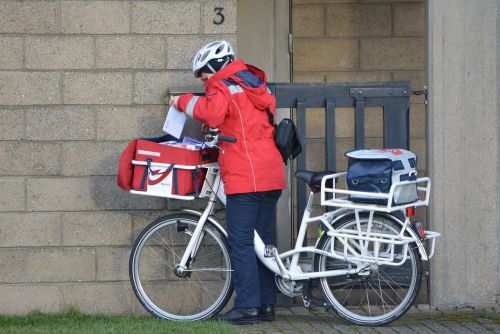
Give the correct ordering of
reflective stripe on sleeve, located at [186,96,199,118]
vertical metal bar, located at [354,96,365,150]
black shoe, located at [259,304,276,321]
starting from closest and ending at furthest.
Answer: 1. reflective stripe on sleeve, located at [186,96,199,118]
2. black shoe, located at [259,304,276,321]
3. vertical metal bar, located at [354,96,365,150]

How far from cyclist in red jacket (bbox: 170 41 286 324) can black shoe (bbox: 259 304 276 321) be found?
0.48 ft

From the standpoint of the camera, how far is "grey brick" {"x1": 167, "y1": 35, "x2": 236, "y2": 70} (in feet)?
26.5

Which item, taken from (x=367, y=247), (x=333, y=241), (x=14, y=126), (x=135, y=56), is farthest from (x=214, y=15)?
(x=367, y=247)

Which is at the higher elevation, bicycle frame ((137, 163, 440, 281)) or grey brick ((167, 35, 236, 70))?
grey brick ((167, 35, 236, 70))

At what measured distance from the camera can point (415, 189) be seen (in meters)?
7.45

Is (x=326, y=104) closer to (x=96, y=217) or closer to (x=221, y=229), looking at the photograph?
(x=221, y=229)

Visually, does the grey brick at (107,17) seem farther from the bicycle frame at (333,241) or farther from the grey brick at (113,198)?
the bicycle frame at (333,241)

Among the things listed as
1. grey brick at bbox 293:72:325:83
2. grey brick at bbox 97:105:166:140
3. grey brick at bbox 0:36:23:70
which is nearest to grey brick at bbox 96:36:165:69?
grey brick at bbox 97:105:166:140

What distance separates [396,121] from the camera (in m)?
8.23

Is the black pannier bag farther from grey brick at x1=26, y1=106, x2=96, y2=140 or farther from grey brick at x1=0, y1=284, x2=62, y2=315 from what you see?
grey brick at x1=0, y1=284, x2=62, y2=315

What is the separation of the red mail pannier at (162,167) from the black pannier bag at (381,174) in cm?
103

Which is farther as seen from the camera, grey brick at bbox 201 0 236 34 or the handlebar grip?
grey brick at bbox 201 0 236 34

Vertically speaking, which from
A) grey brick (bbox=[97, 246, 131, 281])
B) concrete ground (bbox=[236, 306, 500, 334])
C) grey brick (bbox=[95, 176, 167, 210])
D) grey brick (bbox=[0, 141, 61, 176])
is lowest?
concrete ground (bbox=[236, 306, 500, 334])

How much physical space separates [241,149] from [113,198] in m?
1.14
